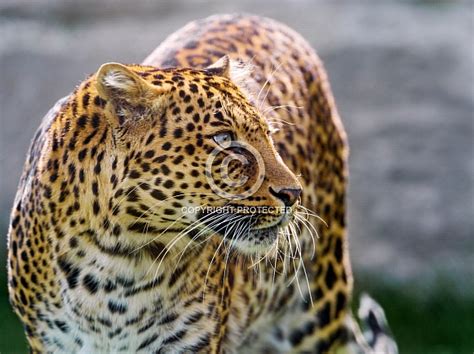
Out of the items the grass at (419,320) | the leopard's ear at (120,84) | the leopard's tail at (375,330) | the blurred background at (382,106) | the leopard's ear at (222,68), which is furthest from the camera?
the blurred background at (382,106)

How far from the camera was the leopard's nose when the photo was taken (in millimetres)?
A: 4262

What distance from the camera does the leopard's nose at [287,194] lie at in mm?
4262

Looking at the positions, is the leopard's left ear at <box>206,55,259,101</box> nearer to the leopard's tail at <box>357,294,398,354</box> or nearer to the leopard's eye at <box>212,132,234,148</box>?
the leopard's eye at <box>212,132,234,148</box>

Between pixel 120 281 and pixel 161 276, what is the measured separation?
0.19 meters

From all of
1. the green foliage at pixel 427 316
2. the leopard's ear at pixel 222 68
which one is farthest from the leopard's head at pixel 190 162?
the green foliage at pixel 427 316

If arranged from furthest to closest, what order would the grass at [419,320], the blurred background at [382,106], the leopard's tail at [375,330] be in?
the blurred background at [382,106]
the grass at [419,320]
the leopard's tail at [375,330]

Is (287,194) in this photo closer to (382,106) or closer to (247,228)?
(247,228)

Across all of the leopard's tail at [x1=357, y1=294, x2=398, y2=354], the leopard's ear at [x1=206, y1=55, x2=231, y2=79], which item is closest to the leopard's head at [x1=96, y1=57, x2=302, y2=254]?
the leopard's ear at [x1=206, y1=55, x2=231, y2=79]

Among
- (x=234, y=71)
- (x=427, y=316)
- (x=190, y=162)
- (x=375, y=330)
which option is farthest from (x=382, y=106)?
(x=190, y=162)

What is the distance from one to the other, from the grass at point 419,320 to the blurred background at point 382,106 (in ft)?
0.04

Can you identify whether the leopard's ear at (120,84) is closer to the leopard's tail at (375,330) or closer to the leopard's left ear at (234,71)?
the leopard's left ear at (234,71)

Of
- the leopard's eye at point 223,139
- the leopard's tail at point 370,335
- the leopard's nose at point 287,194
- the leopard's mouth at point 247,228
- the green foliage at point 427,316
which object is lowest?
the green foliage at point 427,316

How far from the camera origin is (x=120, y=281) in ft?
15.0

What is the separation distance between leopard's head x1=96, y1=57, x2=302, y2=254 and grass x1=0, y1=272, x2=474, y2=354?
4.26m
